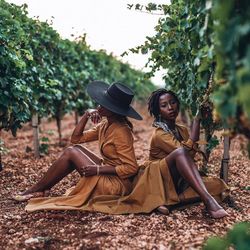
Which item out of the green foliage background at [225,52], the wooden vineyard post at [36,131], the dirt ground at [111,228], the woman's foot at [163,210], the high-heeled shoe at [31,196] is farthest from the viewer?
the wooden vineyard post at [36,131]

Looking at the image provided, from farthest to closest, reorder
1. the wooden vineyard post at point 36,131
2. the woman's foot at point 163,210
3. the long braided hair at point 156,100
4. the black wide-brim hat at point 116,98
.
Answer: the wooden vineyard post at point 36,131 → the long braided hair at point 156,100 → the black wide-brim hat at point 116,98 → the woman's foot at point 163,210

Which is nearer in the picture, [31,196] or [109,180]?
[109,180]

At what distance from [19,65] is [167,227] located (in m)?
2.89

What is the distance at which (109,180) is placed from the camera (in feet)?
14.0

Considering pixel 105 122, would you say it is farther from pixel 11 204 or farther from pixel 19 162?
pixel 19 162

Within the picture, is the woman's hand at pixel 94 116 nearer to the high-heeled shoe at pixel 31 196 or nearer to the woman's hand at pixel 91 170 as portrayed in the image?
the woman's hand at pixel 91 170

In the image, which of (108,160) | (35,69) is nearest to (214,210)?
(108,160)

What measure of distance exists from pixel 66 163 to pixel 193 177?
4.32 ft

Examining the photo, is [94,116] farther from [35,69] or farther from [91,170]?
[35,69]

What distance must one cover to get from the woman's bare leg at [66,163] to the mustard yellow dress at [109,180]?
0.18 meters

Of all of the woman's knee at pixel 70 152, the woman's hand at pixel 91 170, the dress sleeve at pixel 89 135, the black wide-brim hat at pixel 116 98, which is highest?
the black wide-brim hat at pixel 116 98

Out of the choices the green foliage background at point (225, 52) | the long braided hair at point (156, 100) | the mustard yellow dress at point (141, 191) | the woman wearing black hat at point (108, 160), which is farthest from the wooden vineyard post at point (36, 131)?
the green foliage background at point (225, 52)

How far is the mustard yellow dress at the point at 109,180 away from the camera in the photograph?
4.19m

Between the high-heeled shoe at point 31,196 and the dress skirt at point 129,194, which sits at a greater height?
the dress skirt at point 129,194
